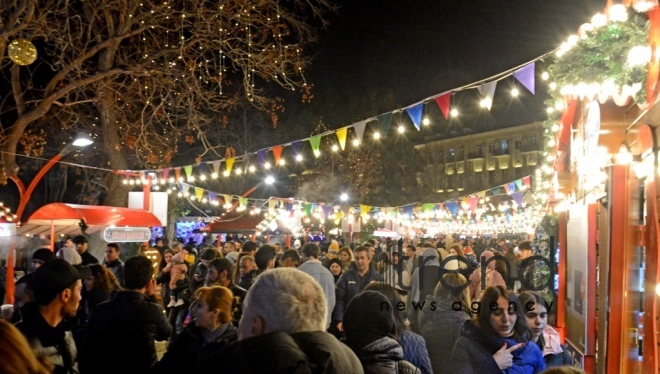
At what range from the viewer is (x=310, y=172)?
1773 inches

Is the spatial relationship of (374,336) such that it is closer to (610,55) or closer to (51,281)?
(51,281)

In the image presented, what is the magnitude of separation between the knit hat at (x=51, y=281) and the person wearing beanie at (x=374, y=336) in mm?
1889

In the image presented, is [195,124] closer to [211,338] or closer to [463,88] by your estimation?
[463,88]

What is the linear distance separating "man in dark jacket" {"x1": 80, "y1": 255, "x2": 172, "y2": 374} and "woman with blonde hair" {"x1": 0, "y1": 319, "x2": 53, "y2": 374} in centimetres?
208

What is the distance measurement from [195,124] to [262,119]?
20809mm

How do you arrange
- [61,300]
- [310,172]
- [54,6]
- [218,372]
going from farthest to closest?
1. [310,172]
2. [54,6]
3. [61,300]
4. [218,372]

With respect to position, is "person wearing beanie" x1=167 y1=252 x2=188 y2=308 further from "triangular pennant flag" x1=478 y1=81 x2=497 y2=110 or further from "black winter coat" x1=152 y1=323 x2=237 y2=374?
"triangular pennant flag" x1=478 y1=81 x2=497 y2=110

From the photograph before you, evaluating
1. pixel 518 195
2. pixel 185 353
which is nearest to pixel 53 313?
pixel 185 353

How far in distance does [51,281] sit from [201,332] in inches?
41.5

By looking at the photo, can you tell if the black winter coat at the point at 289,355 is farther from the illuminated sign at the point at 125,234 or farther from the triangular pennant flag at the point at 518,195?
Result: the triangular pennant flag at the point at 518,195

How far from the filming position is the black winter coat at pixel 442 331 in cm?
537

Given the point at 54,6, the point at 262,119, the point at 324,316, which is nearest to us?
the point at 324,316

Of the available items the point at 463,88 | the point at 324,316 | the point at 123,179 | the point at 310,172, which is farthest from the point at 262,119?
the point at 324,316

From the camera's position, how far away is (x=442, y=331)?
5.43 metres
